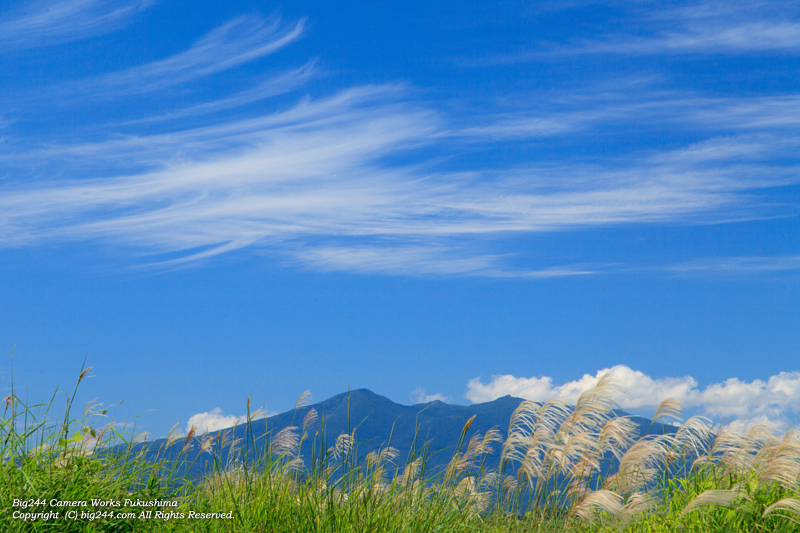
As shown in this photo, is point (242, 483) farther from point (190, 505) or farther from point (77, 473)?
point (77, 473)

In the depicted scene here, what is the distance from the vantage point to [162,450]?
22.5 ft

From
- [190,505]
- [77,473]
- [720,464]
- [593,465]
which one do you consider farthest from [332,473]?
[720,464]

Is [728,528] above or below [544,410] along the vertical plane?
below

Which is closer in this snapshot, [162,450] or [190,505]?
[190,505]

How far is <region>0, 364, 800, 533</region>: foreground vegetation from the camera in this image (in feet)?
17.8

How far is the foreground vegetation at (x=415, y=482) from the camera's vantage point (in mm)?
5434

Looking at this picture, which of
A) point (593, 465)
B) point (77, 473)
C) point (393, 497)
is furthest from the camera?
point (593, 465)

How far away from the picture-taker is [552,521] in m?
6.43

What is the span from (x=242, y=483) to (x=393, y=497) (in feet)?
5.39

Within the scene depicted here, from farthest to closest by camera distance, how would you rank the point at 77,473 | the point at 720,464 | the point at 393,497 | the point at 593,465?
the point at 720,464
the point at 593,465
the point at 393,497
the point at 77,473

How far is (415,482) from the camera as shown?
22.1 ft

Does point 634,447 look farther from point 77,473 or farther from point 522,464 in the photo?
point 77,473

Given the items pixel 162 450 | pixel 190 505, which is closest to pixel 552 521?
pixel 190 505

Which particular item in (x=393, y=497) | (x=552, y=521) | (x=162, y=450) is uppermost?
(x=162, y=450)
